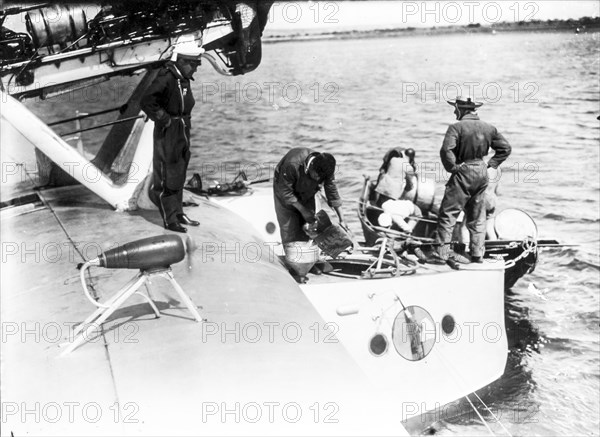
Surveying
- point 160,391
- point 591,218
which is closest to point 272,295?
point 160,391

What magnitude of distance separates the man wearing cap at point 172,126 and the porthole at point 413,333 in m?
2.77

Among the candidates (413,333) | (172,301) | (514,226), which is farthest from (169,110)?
(514,226)

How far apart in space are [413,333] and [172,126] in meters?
3.82

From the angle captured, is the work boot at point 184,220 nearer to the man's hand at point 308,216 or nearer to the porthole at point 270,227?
the man's hand at point 308,216

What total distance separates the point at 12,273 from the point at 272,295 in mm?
2507

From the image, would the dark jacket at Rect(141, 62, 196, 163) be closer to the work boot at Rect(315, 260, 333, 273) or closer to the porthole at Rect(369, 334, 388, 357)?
the work boot at Rect(315, 260, 333, 273)

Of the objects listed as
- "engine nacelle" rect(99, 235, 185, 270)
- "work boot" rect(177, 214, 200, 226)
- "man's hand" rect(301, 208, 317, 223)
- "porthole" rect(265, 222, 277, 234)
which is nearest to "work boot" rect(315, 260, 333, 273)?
"man's hand" rect(301, 208, 317, 223)

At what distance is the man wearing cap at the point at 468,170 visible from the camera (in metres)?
9.21

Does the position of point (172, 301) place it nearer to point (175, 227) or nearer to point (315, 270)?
point (175, 227)

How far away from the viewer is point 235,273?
6.42 m

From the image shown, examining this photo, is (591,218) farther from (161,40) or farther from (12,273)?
(12,273)

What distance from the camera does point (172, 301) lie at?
5.44 meters

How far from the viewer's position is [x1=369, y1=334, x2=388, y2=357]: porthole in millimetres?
8234

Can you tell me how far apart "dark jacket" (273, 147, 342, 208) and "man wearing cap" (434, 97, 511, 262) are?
2.14 m
